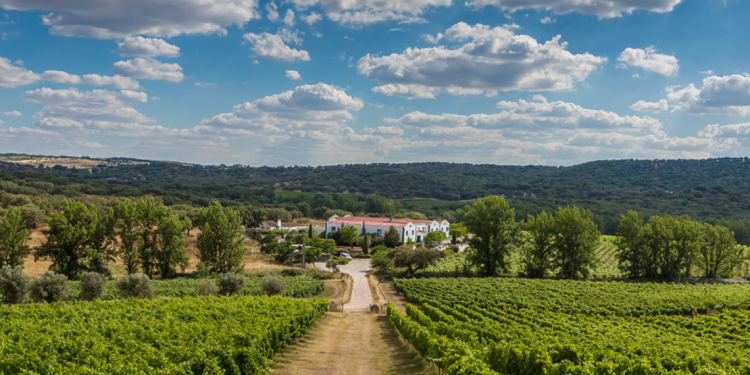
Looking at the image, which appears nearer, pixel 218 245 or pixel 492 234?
pixel 218 245

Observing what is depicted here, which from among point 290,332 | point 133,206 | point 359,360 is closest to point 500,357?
point 359,360

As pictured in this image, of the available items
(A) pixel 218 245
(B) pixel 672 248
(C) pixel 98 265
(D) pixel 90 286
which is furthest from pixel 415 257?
(C) pixel 98 265

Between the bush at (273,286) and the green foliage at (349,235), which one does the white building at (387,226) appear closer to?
the green foliage at (349,235)

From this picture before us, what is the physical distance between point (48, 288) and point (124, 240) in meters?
20.1

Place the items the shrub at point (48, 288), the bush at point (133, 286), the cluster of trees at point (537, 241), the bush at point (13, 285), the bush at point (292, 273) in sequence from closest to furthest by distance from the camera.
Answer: the bush at point (13, 285) → the shrub at point (48, 288) → the bush at point (133, 286) → the cluster of trees at point (537, 241) → the bush at point (292, 273)

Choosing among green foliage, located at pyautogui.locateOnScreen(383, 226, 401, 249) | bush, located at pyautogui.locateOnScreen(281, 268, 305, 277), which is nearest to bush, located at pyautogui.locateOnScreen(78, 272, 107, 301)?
bush, located at pyautogui.locateOnScreen(281, 268, 305, 277)

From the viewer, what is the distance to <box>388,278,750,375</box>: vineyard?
14.0 meters

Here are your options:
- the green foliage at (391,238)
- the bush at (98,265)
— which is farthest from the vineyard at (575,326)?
the green foliage at (391,238)

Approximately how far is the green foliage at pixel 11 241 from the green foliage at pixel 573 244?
60.2 metres

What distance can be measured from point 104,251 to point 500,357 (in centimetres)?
4749

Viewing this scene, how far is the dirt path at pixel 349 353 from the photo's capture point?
17234mm

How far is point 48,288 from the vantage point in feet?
93.7

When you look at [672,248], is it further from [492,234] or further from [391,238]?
[391,238]

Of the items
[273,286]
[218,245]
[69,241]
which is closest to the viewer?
[273,286]
